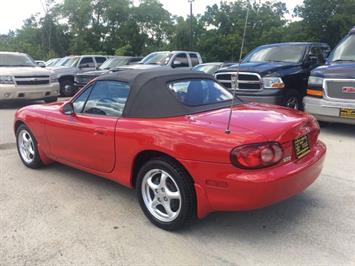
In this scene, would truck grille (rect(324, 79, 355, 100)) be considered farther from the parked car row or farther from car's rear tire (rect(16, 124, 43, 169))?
car's rear tire (rect(16, 124, 43, 169))

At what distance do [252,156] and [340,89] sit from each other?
4.64 m

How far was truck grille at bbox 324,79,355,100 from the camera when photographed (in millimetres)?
7051

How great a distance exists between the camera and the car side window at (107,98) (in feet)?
14.1

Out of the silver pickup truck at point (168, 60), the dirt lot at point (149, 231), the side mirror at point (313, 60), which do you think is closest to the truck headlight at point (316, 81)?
the side mirror at point (313, 60)

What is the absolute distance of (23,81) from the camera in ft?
39.1

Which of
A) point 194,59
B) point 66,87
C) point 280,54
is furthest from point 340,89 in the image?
point 66,87

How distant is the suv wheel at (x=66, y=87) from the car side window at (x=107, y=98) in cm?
1257

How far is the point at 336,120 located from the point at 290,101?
1.45m

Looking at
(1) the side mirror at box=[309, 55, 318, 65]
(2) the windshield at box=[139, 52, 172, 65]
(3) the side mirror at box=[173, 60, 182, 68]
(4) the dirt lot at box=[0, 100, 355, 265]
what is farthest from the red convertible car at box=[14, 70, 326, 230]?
(3) the side mirror at box=[173, 60, 182, 68]

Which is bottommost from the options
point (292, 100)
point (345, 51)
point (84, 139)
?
point (292, 100)

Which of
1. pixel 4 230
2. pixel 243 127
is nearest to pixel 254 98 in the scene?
pixel 243 127

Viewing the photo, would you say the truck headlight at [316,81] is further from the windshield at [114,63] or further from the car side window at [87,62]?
the car side window at [87,62]

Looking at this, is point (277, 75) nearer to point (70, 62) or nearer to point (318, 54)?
point (318, 54)

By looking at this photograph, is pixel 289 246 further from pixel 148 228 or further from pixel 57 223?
pixel 57 223
